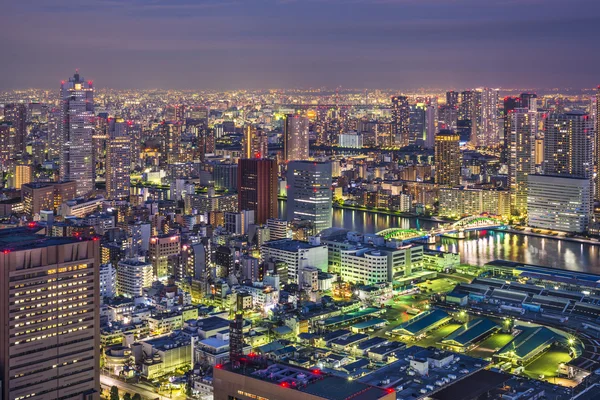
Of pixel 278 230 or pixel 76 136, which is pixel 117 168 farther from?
pixel 278 230

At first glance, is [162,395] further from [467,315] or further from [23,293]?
[467,315]

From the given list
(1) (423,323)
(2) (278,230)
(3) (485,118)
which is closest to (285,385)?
(1) (423,323)

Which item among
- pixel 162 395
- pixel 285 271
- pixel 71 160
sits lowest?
pixel 162 395

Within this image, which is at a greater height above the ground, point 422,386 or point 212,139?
point 212,139

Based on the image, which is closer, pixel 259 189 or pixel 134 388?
pixel 134 388

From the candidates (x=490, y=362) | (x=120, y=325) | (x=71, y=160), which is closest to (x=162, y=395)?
(x=120, y=325)
